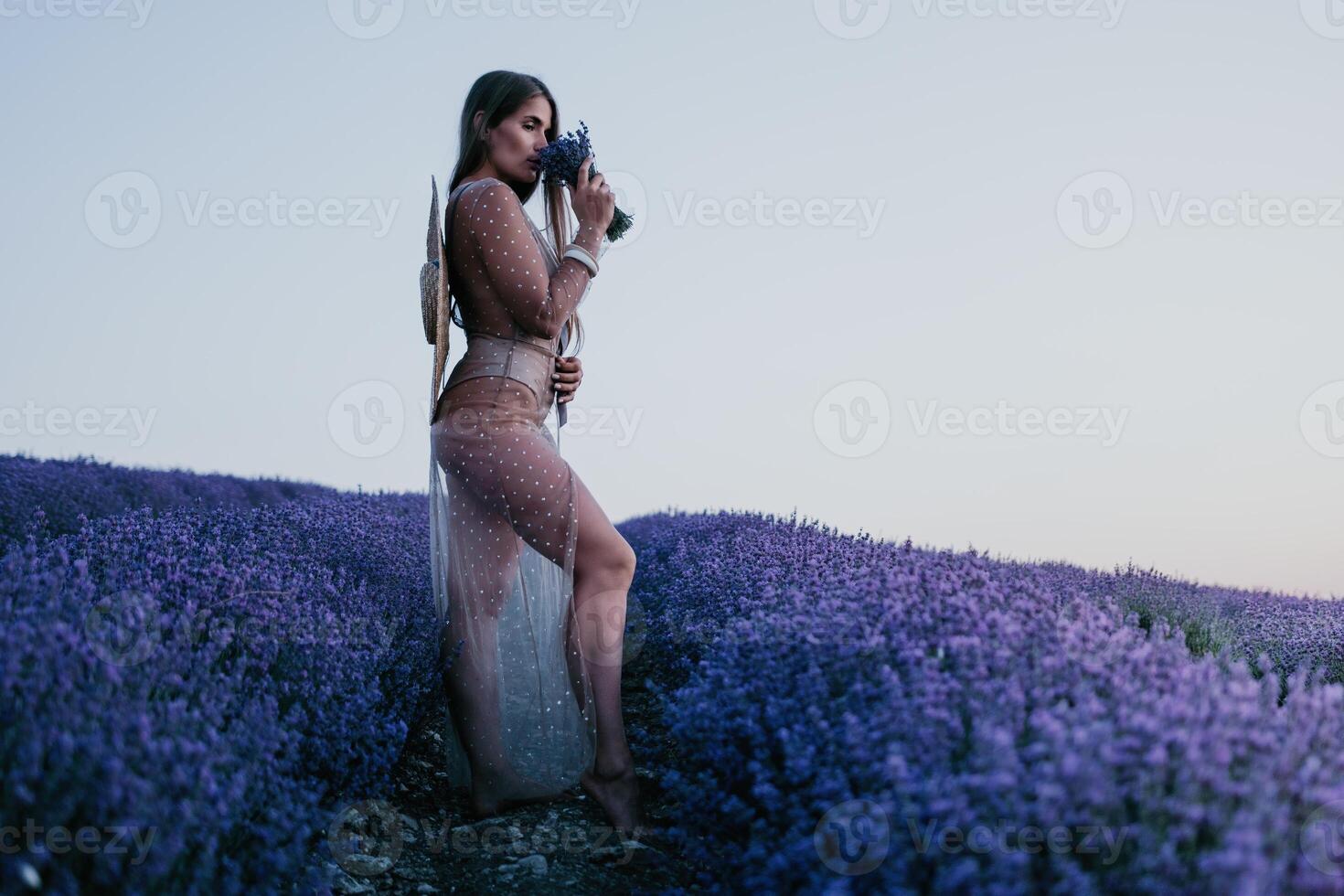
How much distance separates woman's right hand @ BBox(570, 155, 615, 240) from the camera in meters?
3.24

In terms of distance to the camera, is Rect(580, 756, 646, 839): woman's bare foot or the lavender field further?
Rect(580, 756, 646, 839): woman's bare foot

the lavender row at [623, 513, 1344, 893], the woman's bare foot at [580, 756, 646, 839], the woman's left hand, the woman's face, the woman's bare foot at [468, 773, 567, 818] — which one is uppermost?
the woman's face

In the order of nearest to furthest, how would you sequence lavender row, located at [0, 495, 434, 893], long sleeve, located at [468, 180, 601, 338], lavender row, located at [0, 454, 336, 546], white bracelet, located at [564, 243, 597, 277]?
lavender row, located at [0, 495, 434, 893] → long sleeve, located at [468, 180, 601, 338] → white bracelet, located at [564, 243, 597, 277] → lavender row, located at [0, 454, 336, 546]

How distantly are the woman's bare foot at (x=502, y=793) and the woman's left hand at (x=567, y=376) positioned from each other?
1.36m

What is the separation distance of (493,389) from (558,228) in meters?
0.88

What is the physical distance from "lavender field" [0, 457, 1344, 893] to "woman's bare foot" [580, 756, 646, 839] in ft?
1.03

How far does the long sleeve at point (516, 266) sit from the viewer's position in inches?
120

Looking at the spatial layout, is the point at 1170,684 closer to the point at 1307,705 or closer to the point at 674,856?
the point at 1307,705

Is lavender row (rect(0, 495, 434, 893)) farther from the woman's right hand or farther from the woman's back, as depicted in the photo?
the woman's right hand

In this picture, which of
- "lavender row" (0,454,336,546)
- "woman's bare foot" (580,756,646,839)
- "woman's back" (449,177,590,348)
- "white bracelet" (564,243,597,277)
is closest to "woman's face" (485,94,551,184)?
"woman's back" (449,177,590,348)

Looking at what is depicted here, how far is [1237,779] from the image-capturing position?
185cm

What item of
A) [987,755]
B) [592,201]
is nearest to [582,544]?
[592,201]

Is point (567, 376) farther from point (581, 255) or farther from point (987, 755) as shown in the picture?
point (987, 755)

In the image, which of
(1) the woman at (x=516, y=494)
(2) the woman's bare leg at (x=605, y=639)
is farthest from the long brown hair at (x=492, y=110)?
(2) the woman's bare leg at (x=605, y=639)
